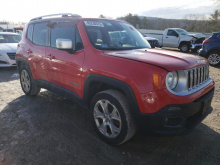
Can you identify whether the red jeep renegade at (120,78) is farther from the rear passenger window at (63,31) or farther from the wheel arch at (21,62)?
the wheel arch at (21,62)

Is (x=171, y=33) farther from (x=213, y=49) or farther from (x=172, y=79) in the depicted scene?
(x=172, y=79)

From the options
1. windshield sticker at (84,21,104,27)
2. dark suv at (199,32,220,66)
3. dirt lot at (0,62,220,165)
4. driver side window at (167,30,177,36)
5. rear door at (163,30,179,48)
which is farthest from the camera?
driver side window at (167,30,177,36)

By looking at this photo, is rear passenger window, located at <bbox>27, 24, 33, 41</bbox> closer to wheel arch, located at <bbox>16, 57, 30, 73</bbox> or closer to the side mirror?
wheel arch, located at <bbox>16, 57, 30, 73</bbox>

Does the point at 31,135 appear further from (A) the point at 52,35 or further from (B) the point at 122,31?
(B) the point at 122,31

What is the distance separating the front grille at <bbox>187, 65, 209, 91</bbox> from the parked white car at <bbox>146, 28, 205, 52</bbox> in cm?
1125

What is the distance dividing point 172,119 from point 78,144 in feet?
4.66

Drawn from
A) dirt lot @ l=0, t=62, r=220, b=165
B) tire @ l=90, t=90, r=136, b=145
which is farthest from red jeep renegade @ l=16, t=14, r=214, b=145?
dirt lot @ l=0, t=62, r=220, b=165

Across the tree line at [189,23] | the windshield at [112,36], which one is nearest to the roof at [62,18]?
the windshield at [112,36]

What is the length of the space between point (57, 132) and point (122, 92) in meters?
1.36

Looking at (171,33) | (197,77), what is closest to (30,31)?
(197,77)

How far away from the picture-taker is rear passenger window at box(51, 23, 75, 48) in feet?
10.7

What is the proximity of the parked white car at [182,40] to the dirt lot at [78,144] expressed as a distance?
10.7 m

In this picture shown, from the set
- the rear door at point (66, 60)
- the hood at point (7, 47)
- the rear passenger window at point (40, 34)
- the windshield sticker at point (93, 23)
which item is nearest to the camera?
the rear door at point (66, 60)

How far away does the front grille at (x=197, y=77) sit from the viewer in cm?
237
